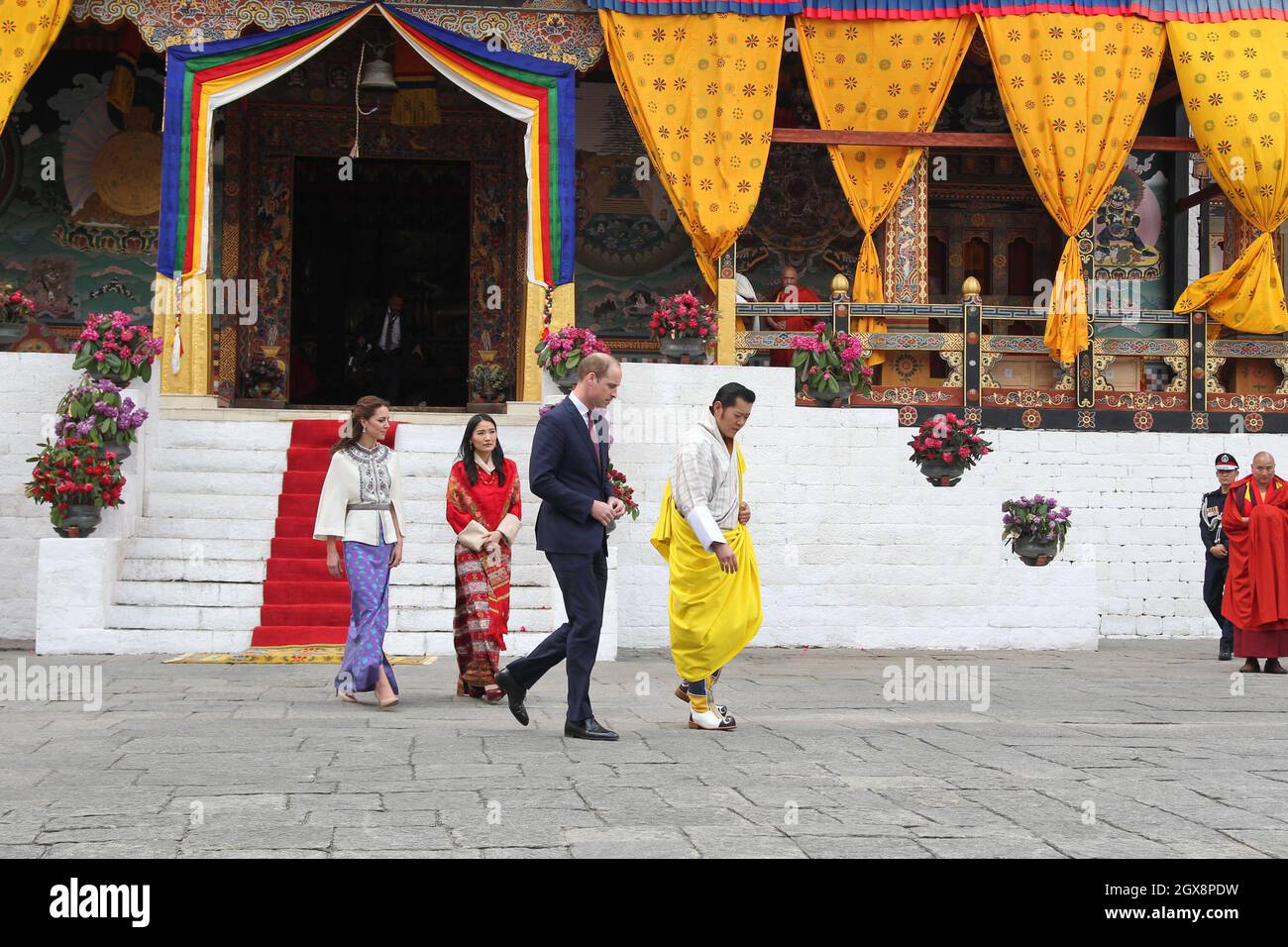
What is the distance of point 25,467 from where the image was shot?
39.6 ft

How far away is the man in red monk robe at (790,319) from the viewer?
593 inches

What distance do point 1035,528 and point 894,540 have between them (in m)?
1.16

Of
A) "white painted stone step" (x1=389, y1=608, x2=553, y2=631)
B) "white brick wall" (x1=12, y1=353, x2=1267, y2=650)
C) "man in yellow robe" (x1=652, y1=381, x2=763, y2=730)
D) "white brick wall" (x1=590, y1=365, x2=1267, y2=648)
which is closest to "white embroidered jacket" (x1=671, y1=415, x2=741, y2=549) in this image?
"man in yellow robe" (x1=652, y1=381, x2=763, y2=730)

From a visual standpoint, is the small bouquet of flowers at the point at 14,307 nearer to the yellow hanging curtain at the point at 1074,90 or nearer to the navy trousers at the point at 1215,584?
the yellow hanging curtain at the point at 1074,90

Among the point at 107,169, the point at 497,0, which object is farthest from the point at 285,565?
the point at 107,169

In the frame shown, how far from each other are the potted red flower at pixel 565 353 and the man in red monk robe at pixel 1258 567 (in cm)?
520

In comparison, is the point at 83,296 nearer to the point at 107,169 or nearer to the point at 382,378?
the point at 107,169

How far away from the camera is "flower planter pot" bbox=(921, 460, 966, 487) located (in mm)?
12930

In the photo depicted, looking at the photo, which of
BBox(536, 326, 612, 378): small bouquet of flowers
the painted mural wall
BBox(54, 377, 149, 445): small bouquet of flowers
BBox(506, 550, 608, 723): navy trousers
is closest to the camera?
BBox(506, 550, 608, 723): navy trousers

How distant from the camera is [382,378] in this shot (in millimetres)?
17750

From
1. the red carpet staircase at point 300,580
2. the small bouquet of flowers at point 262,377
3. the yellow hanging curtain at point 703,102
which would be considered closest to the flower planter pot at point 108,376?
the red carpet staircase at point 300,580

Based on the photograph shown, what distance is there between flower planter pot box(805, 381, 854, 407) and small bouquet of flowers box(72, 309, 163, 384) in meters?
5.56

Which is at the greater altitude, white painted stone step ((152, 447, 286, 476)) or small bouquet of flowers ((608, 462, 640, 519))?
white painted stone step ((152, 447, 286, 476))

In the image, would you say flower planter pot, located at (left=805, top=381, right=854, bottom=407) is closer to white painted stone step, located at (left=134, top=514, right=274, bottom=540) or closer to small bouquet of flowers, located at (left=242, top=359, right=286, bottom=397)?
white painted stone step, located at (left=134, top=514, right=274, bottom=540)
